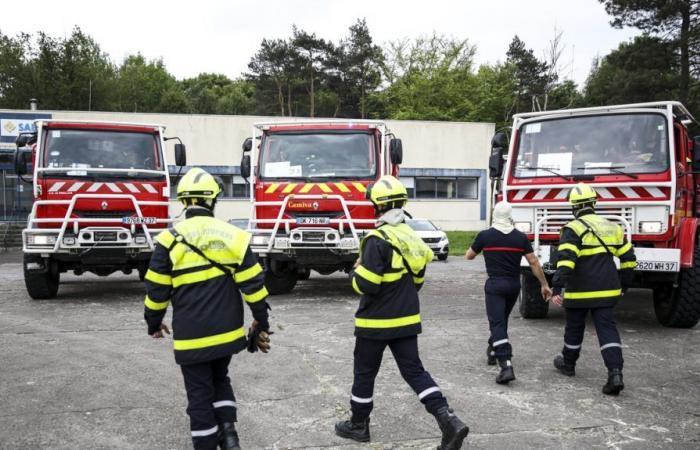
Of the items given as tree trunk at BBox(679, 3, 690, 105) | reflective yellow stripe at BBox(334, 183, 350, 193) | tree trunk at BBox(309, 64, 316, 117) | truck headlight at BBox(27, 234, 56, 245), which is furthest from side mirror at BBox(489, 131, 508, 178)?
tree trunk at BBox(309, 64, 316, 117)

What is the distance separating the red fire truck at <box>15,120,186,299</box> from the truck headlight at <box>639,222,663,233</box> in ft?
22.8

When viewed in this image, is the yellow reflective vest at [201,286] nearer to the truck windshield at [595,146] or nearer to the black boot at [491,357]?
the black boot at [491,357]

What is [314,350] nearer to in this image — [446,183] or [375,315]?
[375,315]

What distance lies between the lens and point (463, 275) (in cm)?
1483

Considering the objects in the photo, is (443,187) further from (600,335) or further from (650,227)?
(600,335)

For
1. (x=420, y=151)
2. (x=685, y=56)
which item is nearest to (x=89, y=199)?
(x=420, y=151)

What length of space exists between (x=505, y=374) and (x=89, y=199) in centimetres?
727

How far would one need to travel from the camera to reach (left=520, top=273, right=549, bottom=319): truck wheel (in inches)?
341

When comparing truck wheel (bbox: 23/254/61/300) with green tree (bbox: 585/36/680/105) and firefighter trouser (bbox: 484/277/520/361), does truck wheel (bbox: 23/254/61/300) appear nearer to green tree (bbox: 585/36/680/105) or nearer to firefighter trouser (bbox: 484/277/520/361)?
firefighter trouser (bbox: 484/277/520/361)

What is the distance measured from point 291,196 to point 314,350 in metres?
3.89

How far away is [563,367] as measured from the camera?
5988 millimetres

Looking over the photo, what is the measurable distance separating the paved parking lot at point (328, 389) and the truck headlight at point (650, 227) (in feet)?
4.12

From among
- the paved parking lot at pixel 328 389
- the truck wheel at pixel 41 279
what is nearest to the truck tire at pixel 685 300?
the paved parking lot at pixel 328 389

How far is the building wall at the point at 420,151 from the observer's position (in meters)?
29.0
